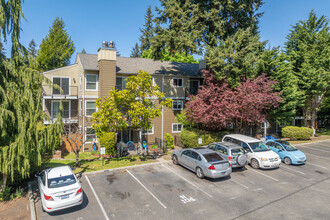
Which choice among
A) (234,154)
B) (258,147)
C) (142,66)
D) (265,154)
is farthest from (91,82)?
(265,154)

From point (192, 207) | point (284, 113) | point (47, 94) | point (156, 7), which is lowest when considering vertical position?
point (192, 207)

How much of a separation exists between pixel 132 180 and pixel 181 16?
58.1 feet

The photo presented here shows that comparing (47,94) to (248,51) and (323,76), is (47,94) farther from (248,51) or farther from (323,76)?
(323,76)

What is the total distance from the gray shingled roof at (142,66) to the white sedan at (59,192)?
47.0 feet

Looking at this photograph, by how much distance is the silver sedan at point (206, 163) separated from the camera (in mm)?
12562

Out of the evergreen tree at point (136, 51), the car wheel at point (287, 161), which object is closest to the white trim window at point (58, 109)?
the car wheel at point (287, 161)

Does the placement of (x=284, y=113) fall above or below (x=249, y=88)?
below

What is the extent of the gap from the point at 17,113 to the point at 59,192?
4.37 metres

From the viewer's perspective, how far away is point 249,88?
20.3 metres

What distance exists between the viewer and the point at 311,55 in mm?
27281

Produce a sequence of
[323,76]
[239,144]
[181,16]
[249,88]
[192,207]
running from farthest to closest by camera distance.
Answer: [323,76] → [181,16] → [249,88] → [239,144] → [192,207]

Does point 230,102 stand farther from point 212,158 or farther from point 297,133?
point 297,133

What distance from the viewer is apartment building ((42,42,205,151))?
21.7 metres

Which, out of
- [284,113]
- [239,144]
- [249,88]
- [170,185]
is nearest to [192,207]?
[170,185]
